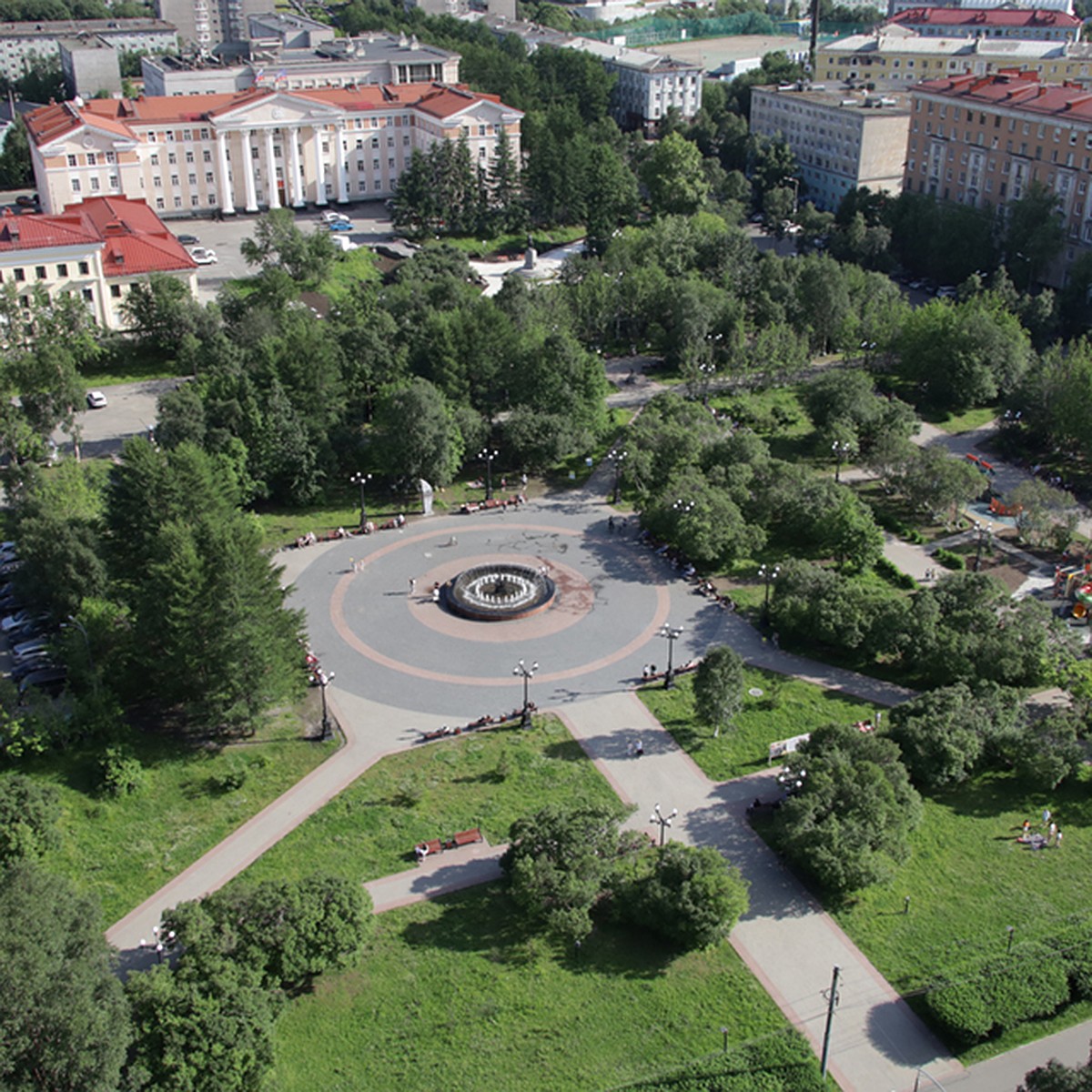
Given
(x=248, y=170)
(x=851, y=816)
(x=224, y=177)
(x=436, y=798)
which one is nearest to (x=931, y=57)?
(x=248, y=170)

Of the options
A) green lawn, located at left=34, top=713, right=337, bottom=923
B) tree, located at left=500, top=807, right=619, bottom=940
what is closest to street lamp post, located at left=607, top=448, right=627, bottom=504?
green lawn, located at left=34, top=713, right=337, bottom=923

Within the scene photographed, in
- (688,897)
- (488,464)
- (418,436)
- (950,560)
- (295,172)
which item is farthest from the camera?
(295,172)

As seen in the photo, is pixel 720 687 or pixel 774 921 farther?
pixel 720 687

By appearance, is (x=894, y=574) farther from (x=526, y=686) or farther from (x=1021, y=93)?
(x=1021, y=93)

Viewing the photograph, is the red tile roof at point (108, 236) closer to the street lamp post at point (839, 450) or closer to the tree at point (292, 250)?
the tree at point (292, 250)

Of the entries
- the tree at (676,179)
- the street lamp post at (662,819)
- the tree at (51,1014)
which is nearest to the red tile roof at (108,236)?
the tree at (676,179)

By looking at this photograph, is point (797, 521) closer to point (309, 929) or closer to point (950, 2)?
point (309, 929)

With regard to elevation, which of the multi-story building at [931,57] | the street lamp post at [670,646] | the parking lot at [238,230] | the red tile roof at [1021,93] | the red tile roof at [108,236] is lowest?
the street lamp post at [670,646]
